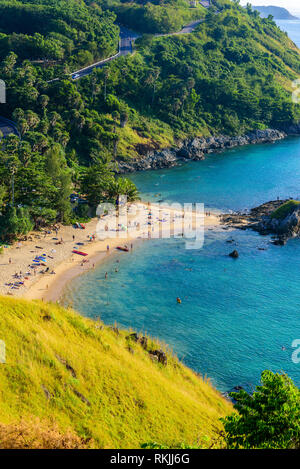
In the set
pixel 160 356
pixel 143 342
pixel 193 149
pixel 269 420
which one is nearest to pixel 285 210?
pixel 143 342

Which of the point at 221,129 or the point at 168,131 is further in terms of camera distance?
the point at 221,129

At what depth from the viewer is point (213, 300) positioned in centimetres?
6316

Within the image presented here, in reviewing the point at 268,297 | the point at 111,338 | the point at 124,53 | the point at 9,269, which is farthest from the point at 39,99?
the point at 111,338

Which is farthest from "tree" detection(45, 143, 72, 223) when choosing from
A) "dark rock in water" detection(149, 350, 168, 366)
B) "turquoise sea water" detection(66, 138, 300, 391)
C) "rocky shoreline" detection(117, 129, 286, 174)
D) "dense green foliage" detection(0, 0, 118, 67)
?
"dense green foliage" detection(0, 0, 118, 67)

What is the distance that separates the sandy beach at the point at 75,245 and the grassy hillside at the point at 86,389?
25.4 metres

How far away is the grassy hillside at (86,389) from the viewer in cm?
2656

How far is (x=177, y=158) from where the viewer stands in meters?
135

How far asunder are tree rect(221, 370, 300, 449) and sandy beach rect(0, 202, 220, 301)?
39910mm

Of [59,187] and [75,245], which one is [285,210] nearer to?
[75,245]

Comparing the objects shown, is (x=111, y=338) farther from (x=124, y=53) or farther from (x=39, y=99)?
(x=124, y=53)

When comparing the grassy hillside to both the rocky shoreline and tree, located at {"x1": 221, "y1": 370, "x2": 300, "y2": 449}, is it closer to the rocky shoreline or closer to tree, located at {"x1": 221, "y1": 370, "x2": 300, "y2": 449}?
tree, located at {"x1": 221, "y1": 370, "x2": 300, "y2": 449}

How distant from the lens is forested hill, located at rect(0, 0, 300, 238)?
81938 mm

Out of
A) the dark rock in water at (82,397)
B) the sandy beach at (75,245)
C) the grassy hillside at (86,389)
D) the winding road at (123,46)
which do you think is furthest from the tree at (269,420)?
the winding road at (123,46)
